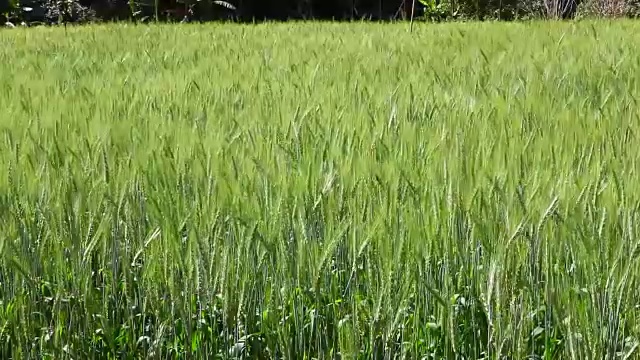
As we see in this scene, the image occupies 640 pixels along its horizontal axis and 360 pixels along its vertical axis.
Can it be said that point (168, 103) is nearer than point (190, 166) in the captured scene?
No

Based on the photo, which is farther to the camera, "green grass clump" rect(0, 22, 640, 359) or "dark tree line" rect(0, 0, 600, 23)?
"dark tree line" rect(0, 0, 600, 23)

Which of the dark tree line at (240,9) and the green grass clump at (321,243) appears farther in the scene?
the dark tree line at (240,9)

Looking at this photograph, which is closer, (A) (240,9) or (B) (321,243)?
(B) (321,243)

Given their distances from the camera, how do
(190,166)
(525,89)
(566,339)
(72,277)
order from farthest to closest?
(525,89) → (190,166) → (72,277) → (566,339)

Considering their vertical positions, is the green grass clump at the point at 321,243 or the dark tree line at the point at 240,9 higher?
the dark tree line at the point at 240,9

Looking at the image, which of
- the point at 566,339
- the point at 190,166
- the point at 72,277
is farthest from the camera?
the point at 190,166

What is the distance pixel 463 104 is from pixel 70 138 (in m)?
0.90

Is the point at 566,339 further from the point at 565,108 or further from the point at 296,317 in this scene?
the point at 565,108

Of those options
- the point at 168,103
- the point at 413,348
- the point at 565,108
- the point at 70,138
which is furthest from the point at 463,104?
the point at 413,348

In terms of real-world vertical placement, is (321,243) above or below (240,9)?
below

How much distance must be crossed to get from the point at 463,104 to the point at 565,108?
0.76ft

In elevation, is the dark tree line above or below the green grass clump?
above

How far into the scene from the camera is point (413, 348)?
968 millimetres

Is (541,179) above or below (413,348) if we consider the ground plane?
above
